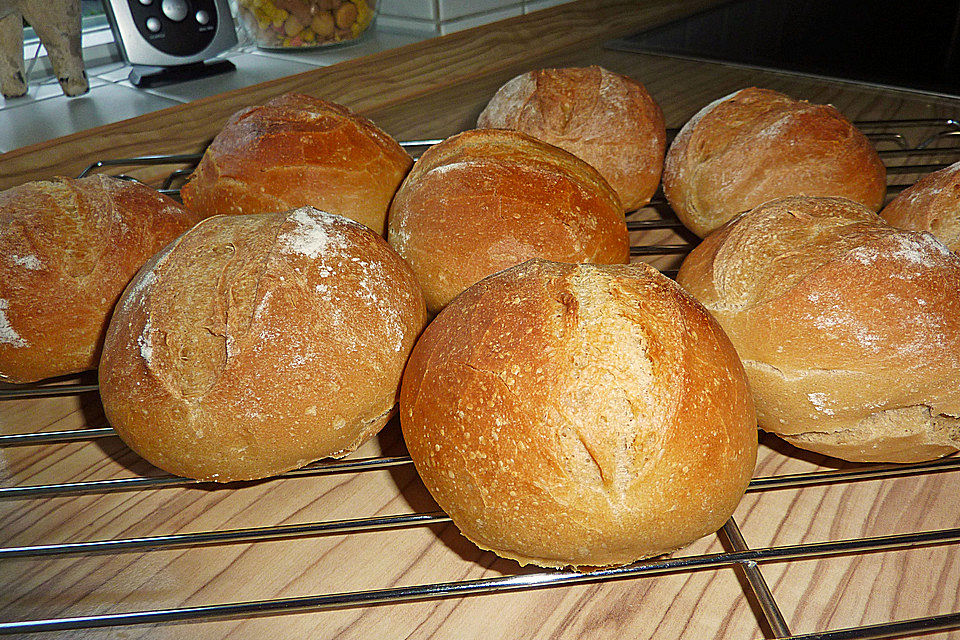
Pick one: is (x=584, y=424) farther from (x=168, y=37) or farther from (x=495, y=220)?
(x=168, y=37)

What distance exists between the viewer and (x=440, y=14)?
2.15m

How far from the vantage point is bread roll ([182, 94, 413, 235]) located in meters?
1.39

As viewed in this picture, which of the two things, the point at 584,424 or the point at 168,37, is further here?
the point at 168,37

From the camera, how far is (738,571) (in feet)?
3.03

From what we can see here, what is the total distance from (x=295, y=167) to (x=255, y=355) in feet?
1.89

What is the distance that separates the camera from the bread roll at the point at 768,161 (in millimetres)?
1433

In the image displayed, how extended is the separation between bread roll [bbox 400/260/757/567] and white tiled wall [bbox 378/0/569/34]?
153cm

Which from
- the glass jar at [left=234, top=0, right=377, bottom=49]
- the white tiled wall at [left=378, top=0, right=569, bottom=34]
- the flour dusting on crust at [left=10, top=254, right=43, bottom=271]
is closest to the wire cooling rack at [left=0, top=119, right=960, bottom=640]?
the flour dusting on crust at [left=10, top=254, right=43, bottom=271]

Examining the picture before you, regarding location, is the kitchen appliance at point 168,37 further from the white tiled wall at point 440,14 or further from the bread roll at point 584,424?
the bread roll at point 584,424

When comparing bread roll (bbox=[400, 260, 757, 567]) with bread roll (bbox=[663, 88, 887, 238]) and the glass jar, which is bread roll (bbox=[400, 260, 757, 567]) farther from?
the glass jar

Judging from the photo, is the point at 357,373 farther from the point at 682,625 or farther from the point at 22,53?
the point at 22,53

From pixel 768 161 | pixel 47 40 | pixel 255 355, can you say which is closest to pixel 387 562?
pixel 255 355

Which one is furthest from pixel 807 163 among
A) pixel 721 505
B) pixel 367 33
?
pixel 367 33

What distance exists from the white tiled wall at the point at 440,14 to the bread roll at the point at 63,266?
1.23 meters
